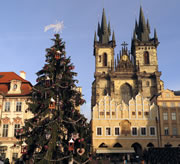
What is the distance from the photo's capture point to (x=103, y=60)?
6131 cm

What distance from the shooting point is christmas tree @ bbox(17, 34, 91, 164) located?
1282 cm

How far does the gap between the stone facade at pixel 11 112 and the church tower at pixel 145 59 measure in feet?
110

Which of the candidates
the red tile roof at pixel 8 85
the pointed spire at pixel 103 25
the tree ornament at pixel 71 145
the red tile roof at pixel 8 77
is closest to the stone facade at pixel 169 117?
the red tile roof at pixel 8 85

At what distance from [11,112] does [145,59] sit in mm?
41926

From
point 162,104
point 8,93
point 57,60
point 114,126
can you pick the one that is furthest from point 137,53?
point 57,60

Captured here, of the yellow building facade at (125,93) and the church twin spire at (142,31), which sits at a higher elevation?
the church twin spire at (142,31)

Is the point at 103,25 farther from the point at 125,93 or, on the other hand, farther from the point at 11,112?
the point at 11,112

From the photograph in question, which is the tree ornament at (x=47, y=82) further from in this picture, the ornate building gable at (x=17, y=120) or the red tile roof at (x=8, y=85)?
the ornate building gable at (x=17, y=120)

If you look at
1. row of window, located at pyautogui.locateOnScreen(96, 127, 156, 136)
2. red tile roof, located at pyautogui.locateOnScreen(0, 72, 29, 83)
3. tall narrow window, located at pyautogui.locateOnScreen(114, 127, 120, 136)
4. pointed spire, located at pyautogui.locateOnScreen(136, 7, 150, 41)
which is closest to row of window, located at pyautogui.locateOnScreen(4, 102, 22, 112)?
red tile roof, located at pyautogui.locateOnScreen(0, 72, 29, 83)

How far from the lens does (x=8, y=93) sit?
95.0ft

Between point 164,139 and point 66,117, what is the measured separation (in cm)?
2711

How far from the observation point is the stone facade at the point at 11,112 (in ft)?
87.7

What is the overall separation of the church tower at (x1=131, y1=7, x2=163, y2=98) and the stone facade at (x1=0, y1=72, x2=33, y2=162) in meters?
33.4

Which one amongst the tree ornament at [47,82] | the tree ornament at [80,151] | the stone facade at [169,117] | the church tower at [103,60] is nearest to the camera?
the tree ornament at [80,151]
